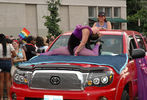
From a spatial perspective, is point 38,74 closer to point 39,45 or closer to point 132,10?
point 39,45

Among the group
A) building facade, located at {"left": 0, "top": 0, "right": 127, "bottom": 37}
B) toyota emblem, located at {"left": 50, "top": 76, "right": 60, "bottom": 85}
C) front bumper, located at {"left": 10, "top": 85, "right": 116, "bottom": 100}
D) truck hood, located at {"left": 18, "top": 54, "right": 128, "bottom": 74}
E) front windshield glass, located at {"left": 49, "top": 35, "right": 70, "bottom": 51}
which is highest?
building facade, located at {"left": 0, "top": 0, "right": 127, "bottom": 37}

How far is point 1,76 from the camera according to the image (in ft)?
29.0

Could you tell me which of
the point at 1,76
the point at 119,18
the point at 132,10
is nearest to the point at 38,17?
the point at 119,18

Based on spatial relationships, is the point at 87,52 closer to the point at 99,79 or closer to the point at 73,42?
the point at 73,42

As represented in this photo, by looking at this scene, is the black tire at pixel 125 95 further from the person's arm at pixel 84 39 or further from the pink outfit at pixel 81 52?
the person's arm at pixel 84 39

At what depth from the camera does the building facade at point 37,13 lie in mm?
35938

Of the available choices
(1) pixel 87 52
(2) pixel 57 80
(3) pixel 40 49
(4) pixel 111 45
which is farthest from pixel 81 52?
(3) pixel 40 49

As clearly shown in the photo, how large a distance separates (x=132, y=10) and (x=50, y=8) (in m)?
37.7

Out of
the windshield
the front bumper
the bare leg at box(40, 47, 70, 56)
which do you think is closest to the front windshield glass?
the windshield

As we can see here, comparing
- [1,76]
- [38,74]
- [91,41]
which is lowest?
[1,76]

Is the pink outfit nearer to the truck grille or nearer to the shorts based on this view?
the truck grille

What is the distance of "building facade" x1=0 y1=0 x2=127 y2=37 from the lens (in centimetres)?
3594

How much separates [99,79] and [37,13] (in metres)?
33.7

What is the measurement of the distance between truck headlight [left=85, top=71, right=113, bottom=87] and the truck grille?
116mm
